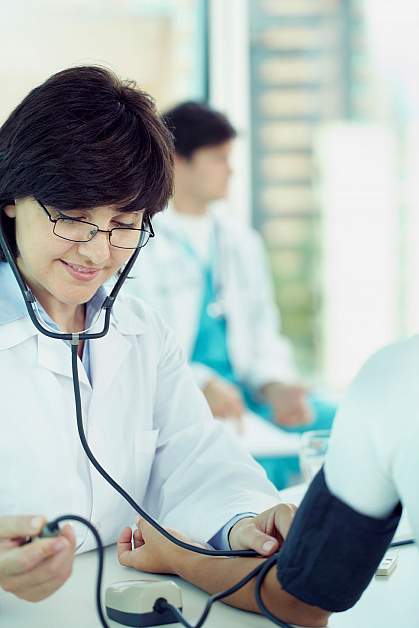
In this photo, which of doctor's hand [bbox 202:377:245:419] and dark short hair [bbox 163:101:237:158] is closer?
doctor's hand [bbox 202:377:245:419]

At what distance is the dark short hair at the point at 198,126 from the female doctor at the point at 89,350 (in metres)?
1.72

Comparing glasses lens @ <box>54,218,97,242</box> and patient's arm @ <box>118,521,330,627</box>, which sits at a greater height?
glasses lens @ <box>54,218,97,242</box>

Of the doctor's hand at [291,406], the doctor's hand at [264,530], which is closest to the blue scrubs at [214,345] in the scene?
the doctor's hand at [291,406]

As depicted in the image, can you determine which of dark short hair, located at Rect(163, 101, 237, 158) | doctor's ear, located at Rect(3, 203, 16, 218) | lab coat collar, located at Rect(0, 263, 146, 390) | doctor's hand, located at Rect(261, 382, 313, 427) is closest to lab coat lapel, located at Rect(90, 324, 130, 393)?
lab coat collar, located at Rect(0, 263, 146, 390)

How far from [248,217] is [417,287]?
2.58 feet

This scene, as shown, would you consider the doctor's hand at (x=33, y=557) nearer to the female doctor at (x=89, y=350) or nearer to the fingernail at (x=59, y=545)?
the fingernail at (x=59, y=545)

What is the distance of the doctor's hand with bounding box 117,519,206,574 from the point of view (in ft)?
3.51

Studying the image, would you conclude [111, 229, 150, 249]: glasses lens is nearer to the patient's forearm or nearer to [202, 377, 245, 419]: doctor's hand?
the patient's forearm

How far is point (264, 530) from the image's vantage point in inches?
42.4

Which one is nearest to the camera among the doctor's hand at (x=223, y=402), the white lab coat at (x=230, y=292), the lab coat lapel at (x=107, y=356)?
the lab coat lapel at (x=107, y=356)

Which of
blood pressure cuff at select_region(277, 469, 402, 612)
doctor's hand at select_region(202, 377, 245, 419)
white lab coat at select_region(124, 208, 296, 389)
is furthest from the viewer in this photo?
white lab coat at select_region(124, 208, 296, 389)

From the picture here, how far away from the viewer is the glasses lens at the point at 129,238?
4.09 feet

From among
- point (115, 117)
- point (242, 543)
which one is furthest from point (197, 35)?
point (242, 543)

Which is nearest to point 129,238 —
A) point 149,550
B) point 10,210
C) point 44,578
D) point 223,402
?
point 10,210
